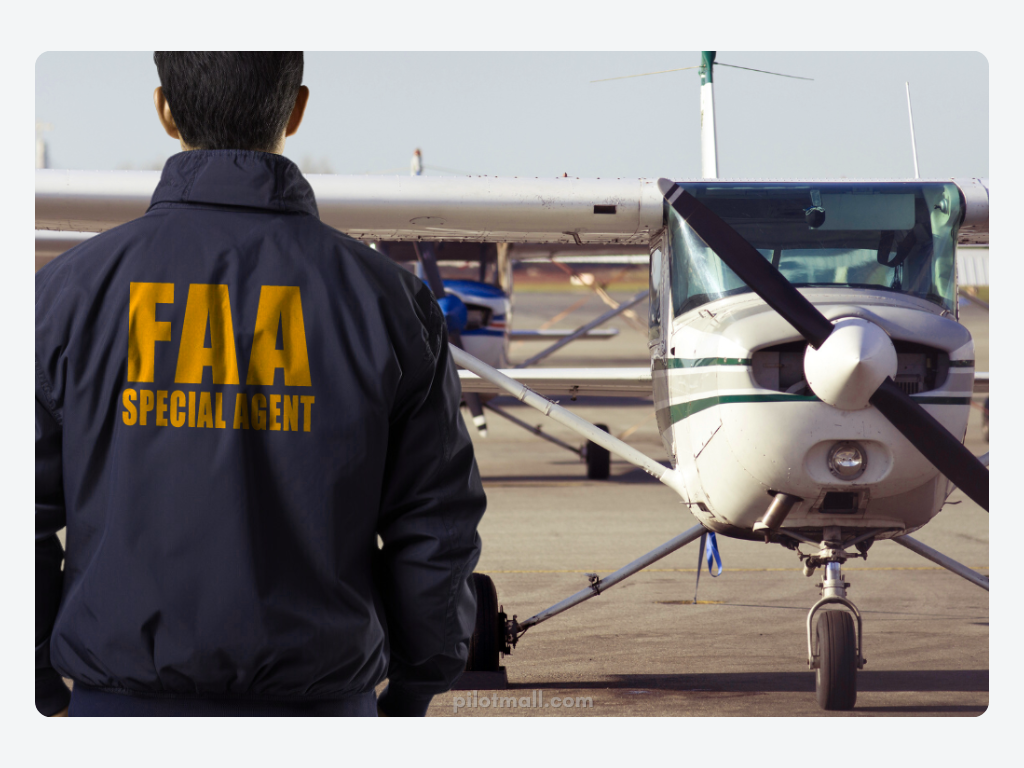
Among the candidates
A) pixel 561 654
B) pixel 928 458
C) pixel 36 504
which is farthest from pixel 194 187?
pixel 561 654

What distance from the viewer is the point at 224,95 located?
4.56ft

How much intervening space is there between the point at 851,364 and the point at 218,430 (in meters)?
2.42

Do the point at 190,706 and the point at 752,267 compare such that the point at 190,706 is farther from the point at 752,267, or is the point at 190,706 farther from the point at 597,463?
the point at 597,463

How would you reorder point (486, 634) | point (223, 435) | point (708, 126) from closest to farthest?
point (223, 435), point (486, 634), point (708, 126)

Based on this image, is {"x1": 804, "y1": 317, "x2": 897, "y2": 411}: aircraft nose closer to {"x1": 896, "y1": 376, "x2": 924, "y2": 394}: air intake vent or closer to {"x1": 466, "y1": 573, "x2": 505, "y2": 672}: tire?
{"x1": 896, "y1": 376, "x2": 924, "y2": 394}: air intake vent

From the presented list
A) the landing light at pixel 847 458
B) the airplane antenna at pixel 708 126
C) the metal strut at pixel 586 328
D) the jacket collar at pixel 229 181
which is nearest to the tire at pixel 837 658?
the landing light at pixel 847 458

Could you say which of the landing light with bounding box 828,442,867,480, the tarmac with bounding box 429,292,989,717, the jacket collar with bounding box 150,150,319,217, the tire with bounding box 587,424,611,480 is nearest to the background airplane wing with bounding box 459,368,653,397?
the tarmac with bounding box 429,292,989,717

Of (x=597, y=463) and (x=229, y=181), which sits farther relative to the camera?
(x=597, y=463)

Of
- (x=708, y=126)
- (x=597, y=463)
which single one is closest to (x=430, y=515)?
(x=708, y=126)

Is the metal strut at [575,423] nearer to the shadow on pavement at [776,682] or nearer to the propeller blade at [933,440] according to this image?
the shadow on pavement at [776,682]

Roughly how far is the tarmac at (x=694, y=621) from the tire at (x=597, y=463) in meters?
0.67

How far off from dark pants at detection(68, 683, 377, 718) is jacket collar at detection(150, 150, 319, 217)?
0.64 meters

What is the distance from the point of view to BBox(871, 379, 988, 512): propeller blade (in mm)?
3449

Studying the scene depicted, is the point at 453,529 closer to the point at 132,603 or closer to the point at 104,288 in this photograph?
the point at 132,603
